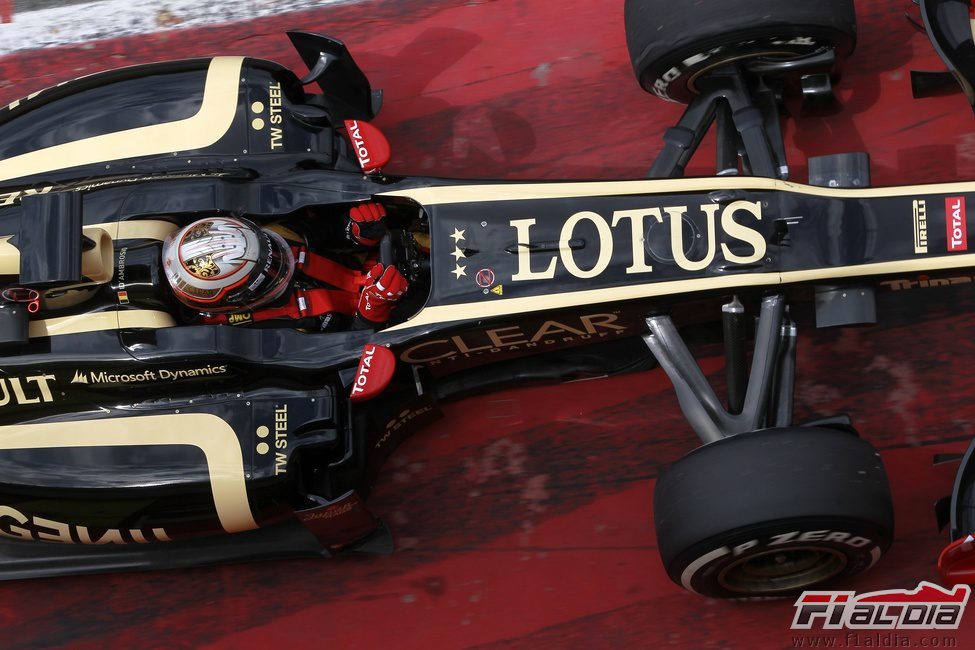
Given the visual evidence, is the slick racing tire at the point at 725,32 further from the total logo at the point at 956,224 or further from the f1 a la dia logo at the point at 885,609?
the f1 a la dia logo at the point at 885,609

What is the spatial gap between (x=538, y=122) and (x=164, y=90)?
1.63 meters

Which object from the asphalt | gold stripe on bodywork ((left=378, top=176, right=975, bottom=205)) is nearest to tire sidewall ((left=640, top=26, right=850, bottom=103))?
gold stripe on bodywork ((left=378, top=176, right=975, bottom=205))

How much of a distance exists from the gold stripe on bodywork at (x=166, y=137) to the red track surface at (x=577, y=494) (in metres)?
1.10

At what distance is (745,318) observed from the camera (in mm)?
3262

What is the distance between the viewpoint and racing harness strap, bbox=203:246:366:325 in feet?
11.3

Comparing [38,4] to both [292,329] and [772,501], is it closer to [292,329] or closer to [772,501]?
[292,329]

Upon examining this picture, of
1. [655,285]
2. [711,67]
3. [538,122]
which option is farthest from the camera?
[538,122]

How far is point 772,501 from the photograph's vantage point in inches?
111

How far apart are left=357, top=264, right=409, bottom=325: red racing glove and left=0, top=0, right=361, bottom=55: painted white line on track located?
192 centimetres

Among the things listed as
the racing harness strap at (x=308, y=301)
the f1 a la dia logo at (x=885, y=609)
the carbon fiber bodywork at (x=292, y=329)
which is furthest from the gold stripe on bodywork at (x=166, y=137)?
the f1 a la dia logo at (x=885, y=609)

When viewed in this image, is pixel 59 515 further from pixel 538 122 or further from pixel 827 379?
pixel 827 379

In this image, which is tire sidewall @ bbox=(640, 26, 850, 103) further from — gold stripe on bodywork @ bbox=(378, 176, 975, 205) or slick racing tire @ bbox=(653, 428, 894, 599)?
slick racing tire @ bbox=(653, 428, 894, 599)

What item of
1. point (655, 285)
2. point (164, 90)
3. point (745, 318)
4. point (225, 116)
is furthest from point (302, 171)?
point (745, 318)

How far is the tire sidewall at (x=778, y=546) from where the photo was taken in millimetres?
2850
